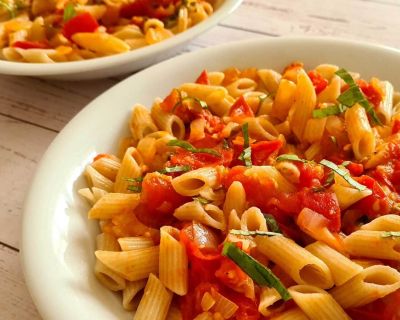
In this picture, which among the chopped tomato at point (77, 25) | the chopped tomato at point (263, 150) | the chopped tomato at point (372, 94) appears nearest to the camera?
the chopped tomato at point (263, 150)

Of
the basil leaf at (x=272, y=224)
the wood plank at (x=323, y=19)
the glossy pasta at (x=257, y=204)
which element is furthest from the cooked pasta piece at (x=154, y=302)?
the wood plank at (x=323, y=19)

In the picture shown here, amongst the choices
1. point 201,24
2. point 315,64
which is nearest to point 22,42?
point 201,24

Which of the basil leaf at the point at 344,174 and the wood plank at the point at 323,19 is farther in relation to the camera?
the wood plank at the point at 323,19

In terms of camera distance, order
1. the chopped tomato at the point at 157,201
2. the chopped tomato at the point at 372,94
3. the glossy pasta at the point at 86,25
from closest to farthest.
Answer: the chopped tomato at the point at 157,201 < the chopped tomato at the point at 372,94 < the glossy pasta at the point at 86,25

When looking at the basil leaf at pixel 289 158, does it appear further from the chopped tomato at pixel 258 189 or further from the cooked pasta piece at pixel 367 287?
the cooked pasta piece at pixel 367 287

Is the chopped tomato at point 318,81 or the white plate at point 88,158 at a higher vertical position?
the chopped tomato at point 318,81

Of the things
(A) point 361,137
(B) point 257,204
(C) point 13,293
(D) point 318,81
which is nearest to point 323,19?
(D) point 318,81

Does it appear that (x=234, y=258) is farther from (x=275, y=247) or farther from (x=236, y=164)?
(x=236, y=164)

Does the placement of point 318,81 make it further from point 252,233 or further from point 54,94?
point 54,94
